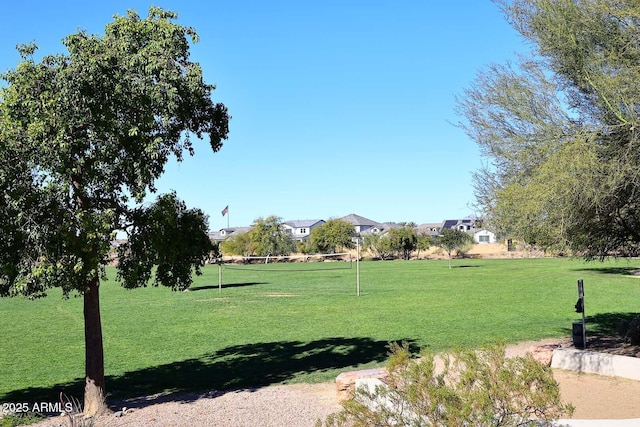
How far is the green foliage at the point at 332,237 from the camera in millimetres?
95500

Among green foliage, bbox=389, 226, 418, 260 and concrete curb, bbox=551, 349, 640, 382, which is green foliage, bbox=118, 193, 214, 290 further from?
green foliage, bbox=389, 226, 418, 260

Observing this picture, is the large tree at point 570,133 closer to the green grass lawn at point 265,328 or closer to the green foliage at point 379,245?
the green grass lawn at point 265,328

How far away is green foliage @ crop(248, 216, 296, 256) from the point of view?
96062mm

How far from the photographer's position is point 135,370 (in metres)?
15.6

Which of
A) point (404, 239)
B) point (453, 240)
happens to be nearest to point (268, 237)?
point (404, 239)

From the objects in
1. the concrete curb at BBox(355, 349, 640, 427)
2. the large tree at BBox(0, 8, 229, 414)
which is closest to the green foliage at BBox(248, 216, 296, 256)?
the concrete curb at BBox(355, 349, 640, 427)

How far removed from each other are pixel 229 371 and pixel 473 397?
10.1 metres

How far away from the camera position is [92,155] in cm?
1013

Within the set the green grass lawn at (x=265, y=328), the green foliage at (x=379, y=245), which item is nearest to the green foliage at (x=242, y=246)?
the green foliage at (x=379, y=245)

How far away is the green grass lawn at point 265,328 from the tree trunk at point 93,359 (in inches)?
66.1

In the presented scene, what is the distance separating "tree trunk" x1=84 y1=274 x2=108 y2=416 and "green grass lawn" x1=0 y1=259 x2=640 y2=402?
1678 mm

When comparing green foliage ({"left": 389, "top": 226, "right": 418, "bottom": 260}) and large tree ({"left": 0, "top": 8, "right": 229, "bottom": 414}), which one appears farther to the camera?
green foliage ({"left": 389, "top": 226, "right": 418, "bottom": 260})

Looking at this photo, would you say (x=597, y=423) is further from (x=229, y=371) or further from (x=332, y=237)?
(x=332, y=237)

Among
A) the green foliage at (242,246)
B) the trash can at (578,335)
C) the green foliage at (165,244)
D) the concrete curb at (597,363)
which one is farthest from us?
the green foliage at (242,246)
